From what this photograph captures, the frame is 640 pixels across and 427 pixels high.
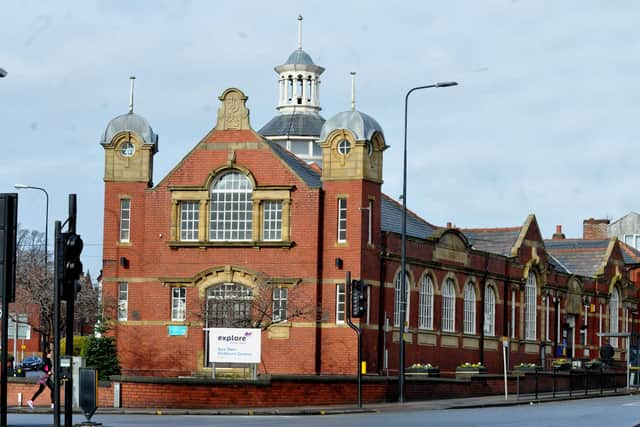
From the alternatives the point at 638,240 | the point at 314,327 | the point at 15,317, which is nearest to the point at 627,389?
the point at 314,327

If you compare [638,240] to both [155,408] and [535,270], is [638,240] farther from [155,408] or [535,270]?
[155,408]

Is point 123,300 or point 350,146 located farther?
point 123,300

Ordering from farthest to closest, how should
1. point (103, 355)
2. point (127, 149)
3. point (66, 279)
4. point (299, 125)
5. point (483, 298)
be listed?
point (299, 125), point (483, 298), point (127, 149), point (103, 355), point (66, 279)

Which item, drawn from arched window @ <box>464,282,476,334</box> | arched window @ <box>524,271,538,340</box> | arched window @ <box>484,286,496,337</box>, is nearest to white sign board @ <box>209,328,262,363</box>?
arched window @ <box>464,282,476,334</box>

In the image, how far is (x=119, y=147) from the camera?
6062 cm

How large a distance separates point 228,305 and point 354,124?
28.5 feet

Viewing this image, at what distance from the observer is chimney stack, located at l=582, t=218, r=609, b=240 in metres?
103

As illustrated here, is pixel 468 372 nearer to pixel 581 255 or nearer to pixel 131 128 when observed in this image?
pixel 131 128

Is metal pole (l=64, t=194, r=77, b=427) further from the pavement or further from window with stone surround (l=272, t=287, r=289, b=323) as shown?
window with stone surround (l=272, t=287, r=289, b=323)

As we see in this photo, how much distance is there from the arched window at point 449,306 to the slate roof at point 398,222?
2500mm

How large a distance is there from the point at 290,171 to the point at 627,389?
18.2 metres

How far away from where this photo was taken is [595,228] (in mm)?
104062

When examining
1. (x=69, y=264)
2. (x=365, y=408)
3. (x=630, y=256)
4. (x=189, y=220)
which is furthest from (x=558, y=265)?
(x=69, y=264)

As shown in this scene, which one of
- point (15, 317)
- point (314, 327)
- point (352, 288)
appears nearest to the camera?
point (352, 288)
